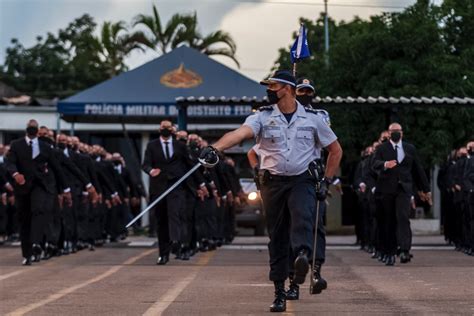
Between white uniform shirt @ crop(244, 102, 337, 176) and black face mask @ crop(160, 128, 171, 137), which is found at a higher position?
black face mask @ crop(160, 128, 171, 137)

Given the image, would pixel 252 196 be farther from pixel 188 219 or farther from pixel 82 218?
pixel 188 219

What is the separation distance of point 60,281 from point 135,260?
566cm

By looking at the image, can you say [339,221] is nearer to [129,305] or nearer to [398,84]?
[398,84]

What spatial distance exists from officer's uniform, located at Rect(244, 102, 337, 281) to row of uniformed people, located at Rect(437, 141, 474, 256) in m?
12.7

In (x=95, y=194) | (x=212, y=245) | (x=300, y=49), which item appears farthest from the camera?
(x=212, y=245)

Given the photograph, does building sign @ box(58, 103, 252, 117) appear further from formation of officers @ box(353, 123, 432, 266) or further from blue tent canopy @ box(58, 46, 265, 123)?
formation of officers @ box(353, 123, 432, 266)

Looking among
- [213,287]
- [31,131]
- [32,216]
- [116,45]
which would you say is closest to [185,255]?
[32,216]

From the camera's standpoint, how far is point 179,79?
121ft

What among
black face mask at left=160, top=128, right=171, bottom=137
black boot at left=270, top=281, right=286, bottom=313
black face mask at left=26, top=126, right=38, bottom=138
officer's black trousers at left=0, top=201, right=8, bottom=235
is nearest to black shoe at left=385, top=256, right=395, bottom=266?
black face mask at left=160, top=128, right=171, bottom=137

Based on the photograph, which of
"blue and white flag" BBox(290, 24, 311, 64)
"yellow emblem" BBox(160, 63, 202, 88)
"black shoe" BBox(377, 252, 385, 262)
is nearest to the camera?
"blue and white flag" BBox(290, 24, 311, 64)

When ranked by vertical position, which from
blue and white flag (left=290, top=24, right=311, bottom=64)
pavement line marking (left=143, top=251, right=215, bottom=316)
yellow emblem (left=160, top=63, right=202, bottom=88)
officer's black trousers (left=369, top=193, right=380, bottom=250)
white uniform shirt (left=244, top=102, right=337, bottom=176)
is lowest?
pavement line marking (left=143, top=251, right=215, bottom=316)

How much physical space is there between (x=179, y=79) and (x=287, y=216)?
79.1 ft

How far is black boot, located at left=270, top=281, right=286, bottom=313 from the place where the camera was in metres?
12.5

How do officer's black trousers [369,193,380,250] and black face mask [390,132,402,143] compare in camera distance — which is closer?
black face mask [390,132,402,143]
